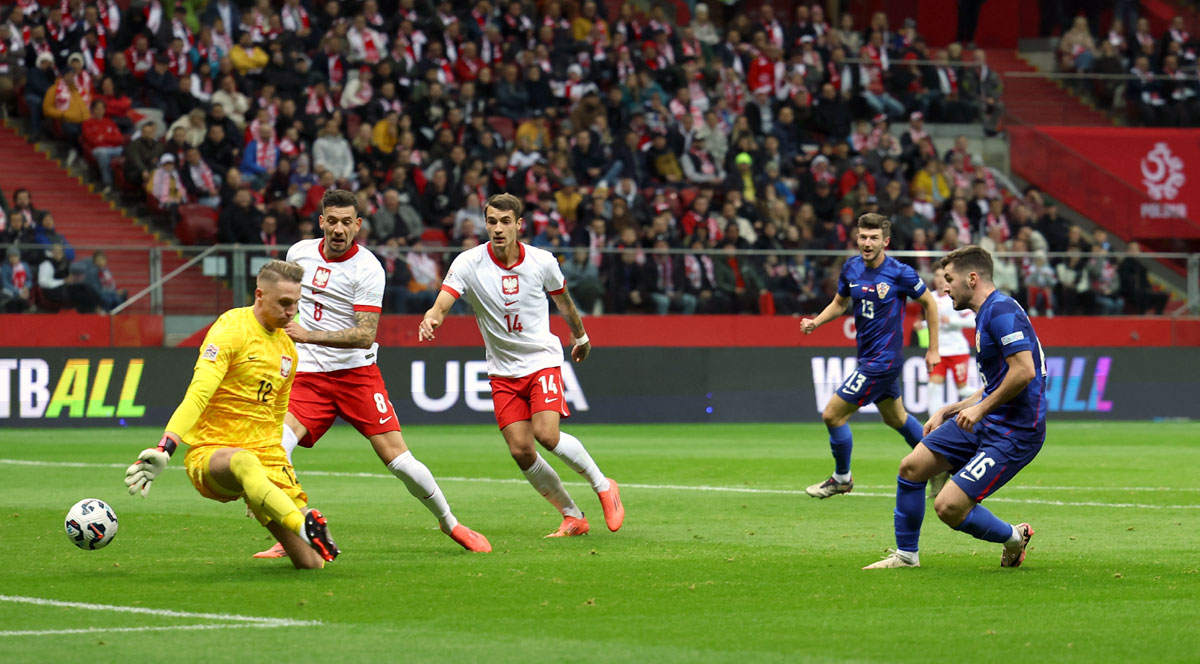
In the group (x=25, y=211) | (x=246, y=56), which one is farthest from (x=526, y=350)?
(x=246, y=56)

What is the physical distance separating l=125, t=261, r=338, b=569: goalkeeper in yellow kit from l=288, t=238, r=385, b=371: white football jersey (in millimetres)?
1386

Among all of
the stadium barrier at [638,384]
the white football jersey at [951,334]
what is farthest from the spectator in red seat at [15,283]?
the white football jersey at [951,334]

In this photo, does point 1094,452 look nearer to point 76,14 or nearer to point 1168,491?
point 1168,491

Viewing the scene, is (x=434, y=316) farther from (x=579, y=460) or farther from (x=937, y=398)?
(x=937, y=398)

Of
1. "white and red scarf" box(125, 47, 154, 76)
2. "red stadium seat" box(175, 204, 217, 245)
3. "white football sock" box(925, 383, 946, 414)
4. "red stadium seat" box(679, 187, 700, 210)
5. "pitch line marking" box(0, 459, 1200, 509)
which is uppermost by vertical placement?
"white and red scarf" box(125, 47, 154, 76)

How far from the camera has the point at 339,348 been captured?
10055 millimetres

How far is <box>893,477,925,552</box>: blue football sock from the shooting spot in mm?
8828

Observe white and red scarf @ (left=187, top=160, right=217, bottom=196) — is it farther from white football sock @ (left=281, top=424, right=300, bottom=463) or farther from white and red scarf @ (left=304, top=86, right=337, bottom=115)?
white football sock @ (left=281, top=424, right=300, bottom=463)

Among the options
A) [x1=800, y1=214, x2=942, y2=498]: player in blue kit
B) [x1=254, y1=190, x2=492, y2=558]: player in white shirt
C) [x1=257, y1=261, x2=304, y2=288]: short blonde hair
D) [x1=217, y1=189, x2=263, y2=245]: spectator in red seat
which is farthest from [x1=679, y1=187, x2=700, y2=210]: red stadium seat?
[x1=257, y1=261, x2=304, y2=288]: short blonde hair

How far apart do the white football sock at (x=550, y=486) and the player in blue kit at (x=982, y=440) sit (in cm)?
257

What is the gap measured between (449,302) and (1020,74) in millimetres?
28742

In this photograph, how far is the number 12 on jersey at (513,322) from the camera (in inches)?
431

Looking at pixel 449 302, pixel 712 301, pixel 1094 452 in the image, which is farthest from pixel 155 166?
pixel 449 302

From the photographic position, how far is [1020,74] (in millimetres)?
36875
